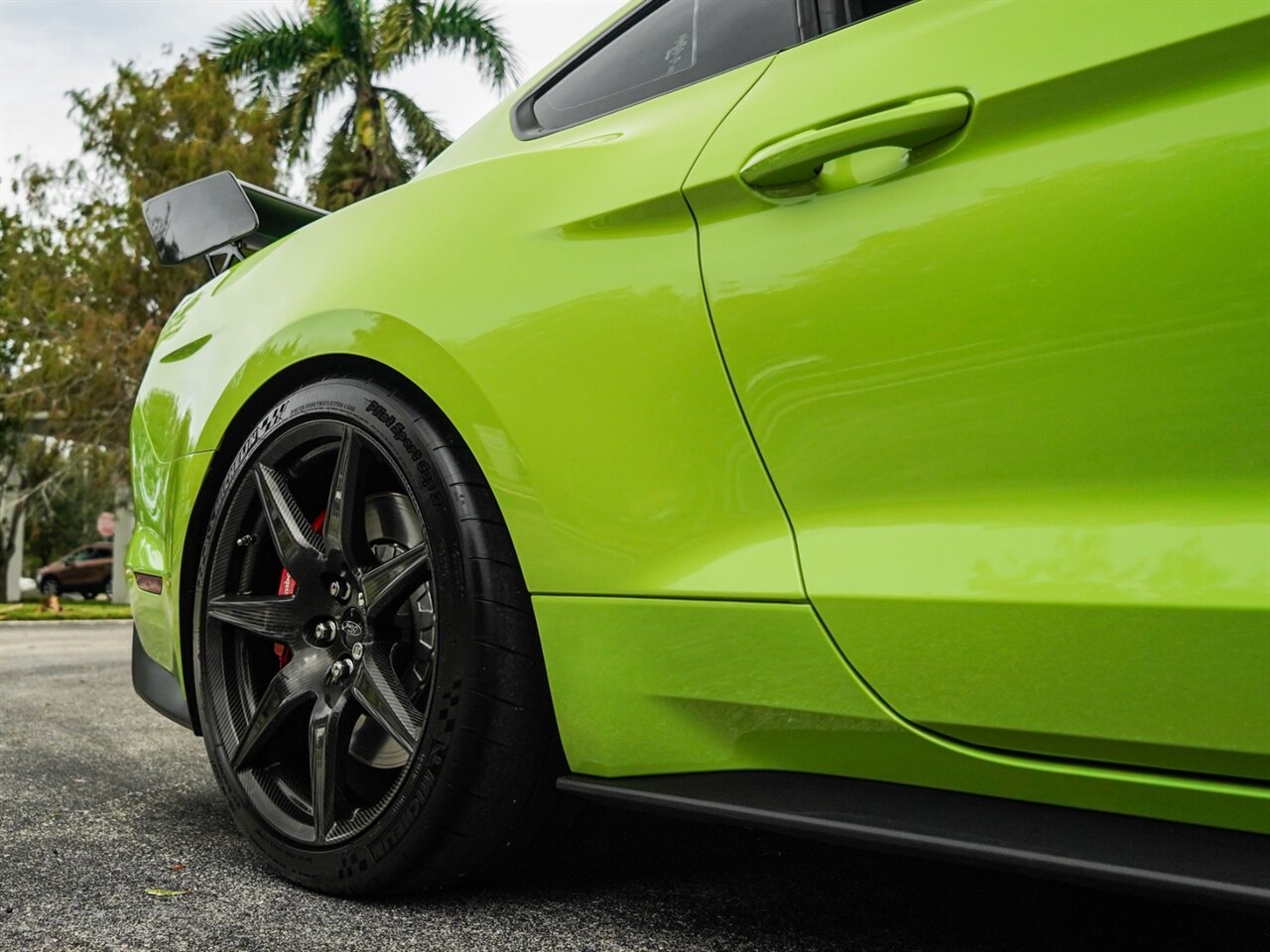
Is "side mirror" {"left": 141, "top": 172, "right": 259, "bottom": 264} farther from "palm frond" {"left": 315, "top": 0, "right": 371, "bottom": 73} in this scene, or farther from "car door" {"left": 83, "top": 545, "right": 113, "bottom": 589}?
"car door" {"left": 83, "top": 545, "right": 113, "bottom": 589}

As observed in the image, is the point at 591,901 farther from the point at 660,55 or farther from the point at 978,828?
the point at 660,55

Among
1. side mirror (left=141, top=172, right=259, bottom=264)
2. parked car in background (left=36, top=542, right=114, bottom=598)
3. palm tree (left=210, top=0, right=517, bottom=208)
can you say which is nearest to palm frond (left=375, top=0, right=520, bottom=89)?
palm tree (left=210, top=0, right=517, bottom=208)

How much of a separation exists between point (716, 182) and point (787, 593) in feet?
1.69

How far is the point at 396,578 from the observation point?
1.72m

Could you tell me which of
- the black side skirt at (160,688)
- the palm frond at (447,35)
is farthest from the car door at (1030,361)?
the palm frond at (447,35)

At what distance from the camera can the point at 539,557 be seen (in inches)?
62.6

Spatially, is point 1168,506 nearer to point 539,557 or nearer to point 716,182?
point 716,182

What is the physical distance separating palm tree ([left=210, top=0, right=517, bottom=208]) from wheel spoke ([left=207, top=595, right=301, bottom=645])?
16.2 meters

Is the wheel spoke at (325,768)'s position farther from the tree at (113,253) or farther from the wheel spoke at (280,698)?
the tree at (113,253)

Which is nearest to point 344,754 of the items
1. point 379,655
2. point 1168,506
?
point 379,655

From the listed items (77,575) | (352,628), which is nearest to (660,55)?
(352,628)

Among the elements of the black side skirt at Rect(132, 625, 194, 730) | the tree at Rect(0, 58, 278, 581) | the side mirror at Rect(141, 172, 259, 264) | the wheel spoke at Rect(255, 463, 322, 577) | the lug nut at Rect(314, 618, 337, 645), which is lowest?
the black side skirt at Rect(132, 625, 194, 730)

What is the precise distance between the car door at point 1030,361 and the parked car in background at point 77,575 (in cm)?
3681

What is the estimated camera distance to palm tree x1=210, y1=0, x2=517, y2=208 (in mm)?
17297
